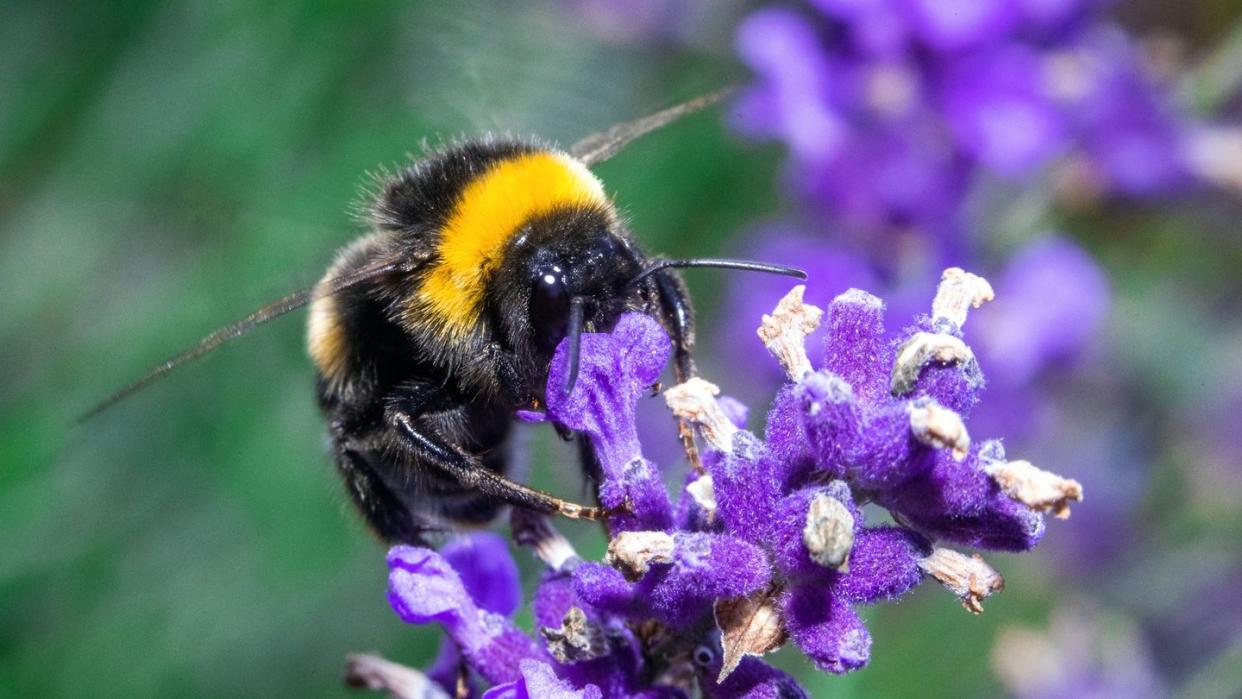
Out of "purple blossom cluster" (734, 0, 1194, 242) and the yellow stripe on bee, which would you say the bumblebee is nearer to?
the yellow stripe on bee

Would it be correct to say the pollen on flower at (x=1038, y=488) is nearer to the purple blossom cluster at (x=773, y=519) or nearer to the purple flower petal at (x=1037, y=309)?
the purple blossom cluster at (x=773, y=519)

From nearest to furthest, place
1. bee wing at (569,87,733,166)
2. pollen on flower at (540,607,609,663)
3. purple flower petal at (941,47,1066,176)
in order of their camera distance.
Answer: pollen on flower at (540,607,609,663) → bee wing at (569,87,733,166) → purple flower petal at (941,47,1066,176)

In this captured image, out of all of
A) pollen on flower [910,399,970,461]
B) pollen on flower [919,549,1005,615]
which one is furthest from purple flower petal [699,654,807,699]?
pollen on flower [910,399,970,461]

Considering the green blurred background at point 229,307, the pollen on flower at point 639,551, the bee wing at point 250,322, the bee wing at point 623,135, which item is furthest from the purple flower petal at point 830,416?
the green blurred background at point 229,307

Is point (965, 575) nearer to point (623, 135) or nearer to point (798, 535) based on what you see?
point (798, 535)

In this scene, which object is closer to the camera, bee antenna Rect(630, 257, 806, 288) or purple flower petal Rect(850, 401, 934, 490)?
purple flower petal Rect(850, 401, 934, 490)

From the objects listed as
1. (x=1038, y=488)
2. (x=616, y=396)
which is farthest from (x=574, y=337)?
(x=1038, y=488)
